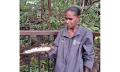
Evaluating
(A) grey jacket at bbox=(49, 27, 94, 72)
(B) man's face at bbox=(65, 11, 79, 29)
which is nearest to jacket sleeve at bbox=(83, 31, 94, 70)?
(A) grey jacket at bbox=(49, 27, 94, 72)

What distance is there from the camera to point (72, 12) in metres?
3.70

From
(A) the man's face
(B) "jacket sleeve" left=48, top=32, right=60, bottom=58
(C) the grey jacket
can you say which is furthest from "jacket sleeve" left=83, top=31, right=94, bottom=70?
(B) "jacket sleeve" left=48, top=32, right=60, bottom=58

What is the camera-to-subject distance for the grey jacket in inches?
144

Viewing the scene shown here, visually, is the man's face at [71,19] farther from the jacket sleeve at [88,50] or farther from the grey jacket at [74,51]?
the jacket sleeve at [88,50]

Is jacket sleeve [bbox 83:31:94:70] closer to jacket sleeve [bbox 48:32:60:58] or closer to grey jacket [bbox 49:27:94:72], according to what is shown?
grey jacket [bbox 49:27:94:72]

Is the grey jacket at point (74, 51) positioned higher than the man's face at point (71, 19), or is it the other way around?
the man's face at point (71, 19)

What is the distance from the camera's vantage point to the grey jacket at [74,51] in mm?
3652

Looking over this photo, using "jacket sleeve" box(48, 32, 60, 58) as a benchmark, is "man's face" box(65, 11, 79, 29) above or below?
above

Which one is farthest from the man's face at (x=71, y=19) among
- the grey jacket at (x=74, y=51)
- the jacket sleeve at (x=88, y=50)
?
the jacket sleeve at (x=88, y=50)

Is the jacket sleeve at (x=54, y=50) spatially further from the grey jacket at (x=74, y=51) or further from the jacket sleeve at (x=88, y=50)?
the jacket sleeve at (x=88, y=50)

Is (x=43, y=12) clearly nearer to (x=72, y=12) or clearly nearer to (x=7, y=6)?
(x=72, y=12)

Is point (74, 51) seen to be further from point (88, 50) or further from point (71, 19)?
point (71, 19)
